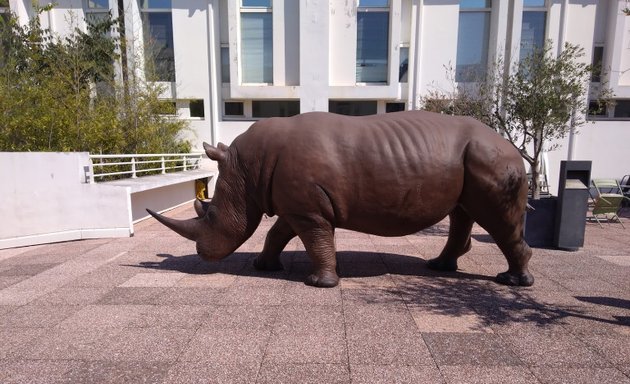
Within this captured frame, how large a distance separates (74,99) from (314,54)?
862 cm

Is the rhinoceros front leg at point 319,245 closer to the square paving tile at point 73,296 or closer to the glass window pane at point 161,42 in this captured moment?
the square paving tile at point 73,296

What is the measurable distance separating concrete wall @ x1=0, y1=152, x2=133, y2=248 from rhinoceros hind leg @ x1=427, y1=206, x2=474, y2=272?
20.4ft

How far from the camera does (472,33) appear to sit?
15398 mm

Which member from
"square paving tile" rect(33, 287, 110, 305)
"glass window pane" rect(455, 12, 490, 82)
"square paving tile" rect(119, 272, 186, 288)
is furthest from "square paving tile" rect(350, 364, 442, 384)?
"glass window pane" rect(455, 12, 490, 82)

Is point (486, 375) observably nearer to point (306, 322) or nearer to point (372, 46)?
point (306, 322)

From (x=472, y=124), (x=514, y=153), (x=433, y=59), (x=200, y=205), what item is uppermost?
(x=433, y=59)

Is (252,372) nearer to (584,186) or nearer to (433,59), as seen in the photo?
(584,186)

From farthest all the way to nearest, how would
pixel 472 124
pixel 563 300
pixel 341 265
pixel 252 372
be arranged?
pixel 341 265 < pixel 472 124 < pixel 563 300 < pixel 252 372

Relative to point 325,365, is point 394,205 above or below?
above

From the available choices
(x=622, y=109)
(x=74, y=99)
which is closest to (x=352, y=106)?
(x=74, y=99)

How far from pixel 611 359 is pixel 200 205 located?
4.71 meters

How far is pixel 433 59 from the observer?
15.0m

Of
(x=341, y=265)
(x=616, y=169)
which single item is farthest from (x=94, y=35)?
(x=616, y=169)

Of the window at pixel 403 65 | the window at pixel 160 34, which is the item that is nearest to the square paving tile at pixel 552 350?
the window at pixel 403 65
